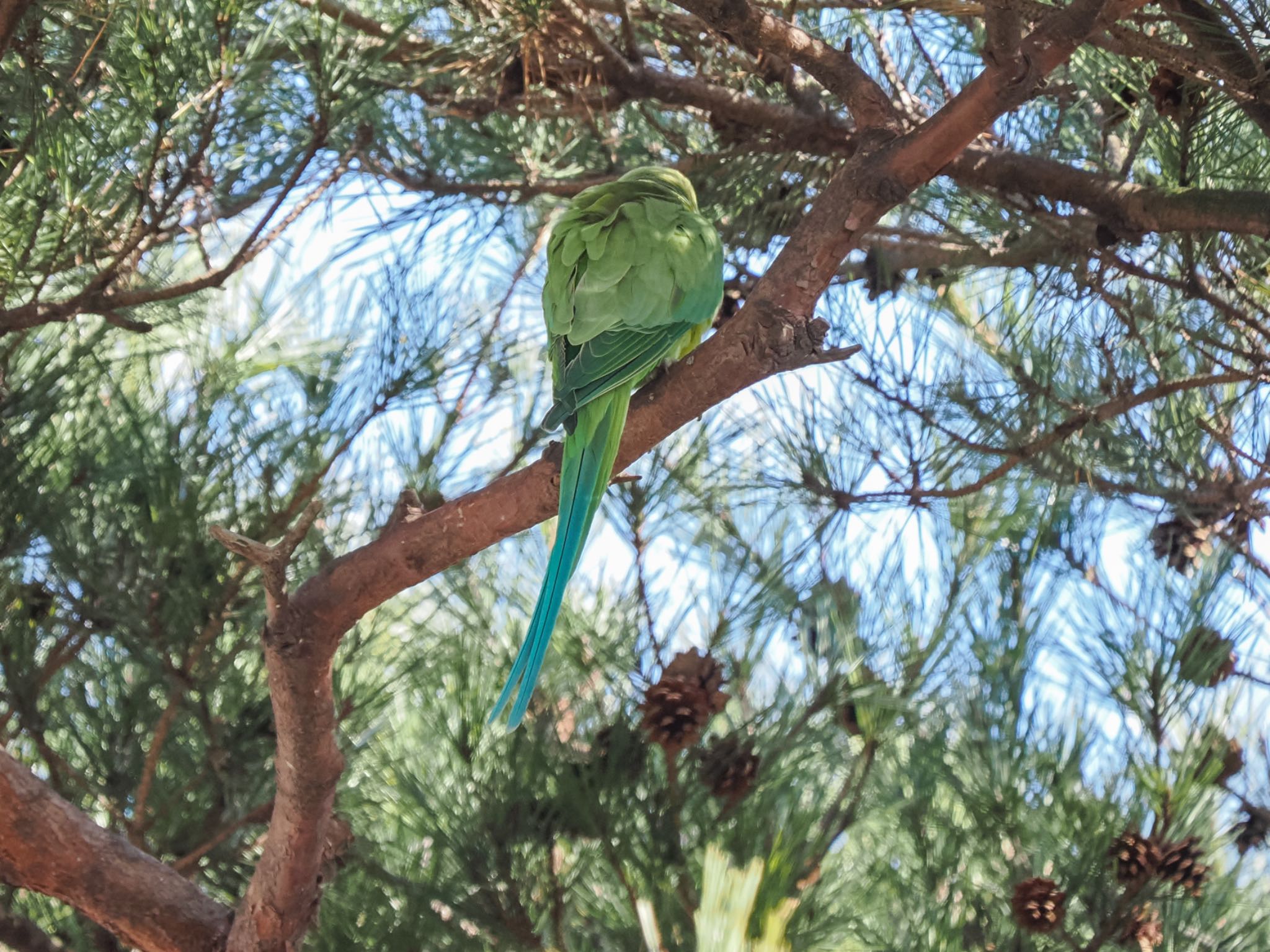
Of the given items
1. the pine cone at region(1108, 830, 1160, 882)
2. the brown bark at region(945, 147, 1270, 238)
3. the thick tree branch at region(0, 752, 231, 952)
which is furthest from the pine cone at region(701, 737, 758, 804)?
the brown bark at region(945, 147, 1270, 238)

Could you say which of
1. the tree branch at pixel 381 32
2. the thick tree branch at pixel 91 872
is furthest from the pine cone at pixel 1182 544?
the thick tree branch at pixel 91 872

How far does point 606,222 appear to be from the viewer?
1.17 m

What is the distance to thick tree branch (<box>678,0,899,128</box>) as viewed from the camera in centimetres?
96

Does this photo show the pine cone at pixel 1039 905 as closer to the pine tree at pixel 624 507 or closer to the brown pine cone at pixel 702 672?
the pine tree at pixel 624 507

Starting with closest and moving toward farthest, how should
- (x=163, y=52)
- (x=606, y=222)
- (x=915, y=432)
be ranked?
(x=163, y=52)
(x=606, y=222)
(x=915, y=432)

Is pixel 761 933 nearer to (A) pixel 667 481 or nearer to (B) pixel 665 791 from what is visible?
(B) pixel 665 791

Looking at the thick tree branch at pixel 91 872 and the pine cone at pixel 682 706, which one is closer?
the thick tree branch at pixel 91 872

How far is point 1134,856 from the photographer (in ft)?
4.14

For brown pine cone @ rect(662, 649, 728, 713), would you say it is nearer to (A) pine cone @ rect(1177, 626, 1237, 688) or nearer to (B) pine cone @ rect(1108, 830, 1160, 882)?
(B) pine cone @ rect(1108, 830, 1160, 882)

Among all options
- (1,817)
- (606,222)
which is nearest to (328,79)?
(606,222)

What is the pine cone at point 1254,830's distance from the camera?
4.90 feet

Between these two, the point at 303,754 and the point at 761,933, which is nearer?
the point at 761,933

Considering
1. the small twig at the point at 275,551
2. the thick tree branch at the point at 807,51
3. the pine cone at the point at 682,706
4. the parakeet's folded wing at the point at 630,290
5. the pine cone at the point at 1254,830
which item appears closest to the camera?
the small twig at the point at 275,551

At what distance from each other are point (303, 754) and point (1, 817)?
0.29 metres
